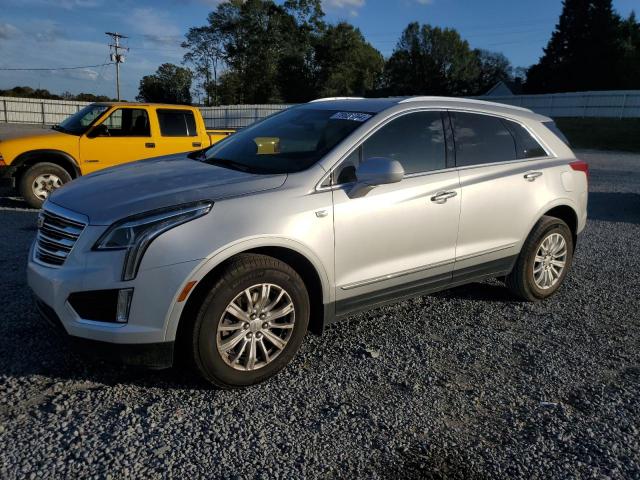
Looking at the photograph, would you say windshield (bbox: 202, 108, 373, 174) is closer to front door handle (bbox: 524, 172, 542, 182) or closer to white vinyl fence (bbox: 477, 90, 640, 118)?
front door handle (bbox: 524, 172, 542, 182)

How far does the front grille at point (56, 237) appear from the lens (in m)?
3.06

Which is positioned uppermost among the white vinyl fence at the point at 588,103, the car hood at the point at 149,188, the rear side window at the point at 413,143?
the white vinyl fence at the point at 588,103

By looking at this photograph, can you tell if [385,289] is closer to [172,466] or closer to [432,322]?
[432,322]

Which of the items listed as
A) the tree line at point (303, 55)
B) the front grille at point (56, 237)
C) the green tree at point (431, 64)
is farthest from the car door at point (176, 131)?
the green tree at point (431, 64)

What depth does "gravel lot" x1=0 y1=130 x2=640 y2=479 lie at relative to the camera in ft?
8.59

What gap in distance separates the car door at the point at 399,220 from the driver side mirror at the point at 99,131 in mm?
6587

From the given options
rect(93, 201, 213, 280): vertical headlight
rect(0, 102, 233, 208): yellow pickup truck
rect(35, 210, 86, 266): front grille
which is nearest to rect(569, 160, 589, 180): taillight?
rect(93, 201, 213, 280): vertical headlight

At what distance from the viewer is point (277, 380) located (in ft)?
11.2

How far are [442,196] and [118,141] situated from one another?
22.3ft

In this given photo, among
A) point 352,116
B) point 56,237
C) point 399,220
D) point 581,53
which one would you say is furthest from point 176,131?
point 581,53

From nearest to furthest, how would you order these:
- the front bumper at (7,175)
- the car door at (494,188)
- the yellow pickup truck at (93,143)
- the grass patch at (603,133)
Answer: the car door at (494,188), the front bumper at (7,175), the yellow pickup truck at (93,143), the grass patch at (603,133)

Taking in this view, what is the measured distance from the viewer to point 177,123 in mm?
9688

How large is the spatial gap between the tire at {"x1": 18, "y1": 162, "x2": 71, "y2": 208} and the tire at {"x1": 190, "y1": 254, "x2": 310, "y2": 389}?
22.3 feet

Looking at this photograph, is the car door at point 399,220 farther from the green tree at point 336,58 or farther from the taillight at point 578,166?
the green tree at point 336,58
